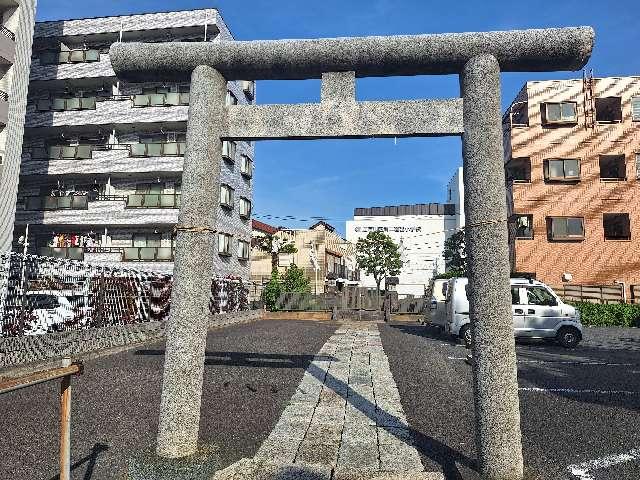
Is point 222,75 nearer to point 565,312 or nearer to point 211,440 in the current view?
point 211,440

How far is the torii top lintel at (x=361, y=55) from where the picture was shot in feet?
11.6

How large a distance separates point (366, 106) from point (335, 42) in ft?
2.15

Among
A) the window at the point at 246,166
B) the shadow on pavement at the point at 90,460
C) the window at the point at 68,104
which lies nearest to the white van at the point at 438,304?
the shadow on pavement at the point at 90,460

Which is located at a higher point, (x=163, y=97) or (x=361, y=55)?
(x=163, y=97)

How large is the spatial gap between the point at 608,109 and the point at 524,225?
8.42 metres

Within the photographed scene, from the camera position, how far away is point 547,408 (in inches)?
228

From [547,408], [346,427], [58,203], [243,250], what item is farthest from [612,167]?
[58,203]

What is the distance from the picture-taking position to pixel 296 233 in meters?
43.3

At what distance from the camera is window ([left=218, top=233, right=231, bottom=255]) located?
22.2 m

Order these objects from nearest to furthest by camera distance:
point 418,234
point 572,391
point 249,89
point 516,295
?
point 572,391 → point 516,295 → point 249,89 → point 418,234

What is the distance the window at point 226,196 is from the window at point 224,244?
5.46 feet

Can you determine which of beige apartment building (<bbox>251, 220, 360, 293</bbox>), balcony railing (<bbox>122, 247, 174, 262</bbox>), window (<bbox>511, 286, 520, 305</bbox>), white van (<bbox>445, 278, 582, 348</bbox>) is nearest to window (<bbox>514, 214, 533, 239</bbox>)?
white van (<bbox>445, 278, 582, 348</bbox>)

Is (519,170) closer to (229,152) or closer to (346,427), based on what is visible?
(229,152)

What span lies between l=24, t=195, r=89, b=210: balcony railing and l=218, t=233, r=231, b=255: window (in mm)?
7100
